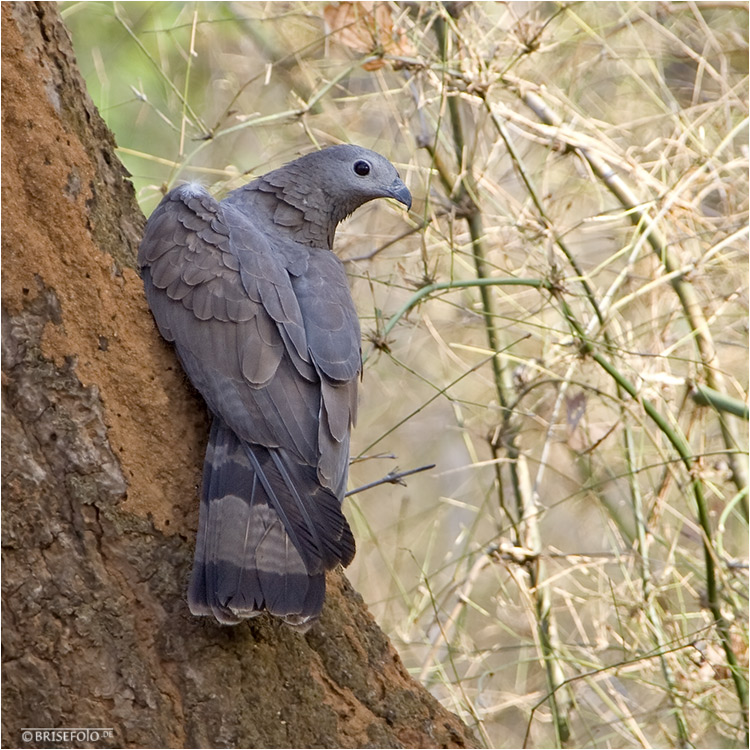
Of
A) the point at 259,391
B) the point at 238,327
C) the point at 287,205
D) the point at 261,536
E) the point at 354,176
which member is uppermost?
the point at 354,176

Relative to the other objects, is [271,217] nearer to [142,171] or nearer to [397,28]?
[397,28]

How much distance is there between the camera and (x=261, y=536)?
8.54ft

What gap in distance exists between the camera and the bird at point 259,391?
2533 millimetres

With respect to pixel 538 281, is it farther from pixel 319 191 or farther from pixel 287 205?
pixel 287 205

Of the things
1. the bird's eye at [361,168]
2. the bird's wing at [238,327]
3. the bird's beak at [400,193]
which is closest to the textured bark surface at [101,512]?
the bird's wing at [238,327]

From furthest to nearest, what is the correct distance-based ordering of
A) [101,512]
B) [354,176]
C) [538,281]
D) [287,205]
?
[538,281] → [354,176] → [287,205] → [101,512]

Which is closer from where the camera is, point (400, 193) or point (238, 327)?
point (238, 327)

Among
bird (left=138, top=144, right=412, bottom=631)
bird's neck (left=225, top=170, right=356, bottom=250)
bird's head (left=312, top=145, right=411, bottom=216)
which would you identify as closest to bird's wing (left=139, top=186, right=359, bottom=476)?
bird (left=138, top=144, right=412, bottom=631)

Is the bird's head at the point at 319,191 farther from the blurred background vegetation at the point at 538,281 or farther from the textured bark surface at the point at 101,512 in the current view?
the textured bark surface at the point at 101,512

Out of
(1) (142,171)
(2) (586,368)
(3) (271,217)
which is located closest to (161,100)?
(1) (142,171)

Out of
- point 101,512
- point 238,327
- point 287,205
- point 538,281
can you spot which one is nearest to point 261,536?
point 101,512

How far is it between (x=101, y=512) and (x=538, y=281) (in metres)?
2.22

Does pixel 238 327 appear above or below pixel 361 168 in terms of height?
below

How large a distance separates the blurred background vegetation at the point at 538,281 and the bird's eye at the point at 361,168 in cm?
37
